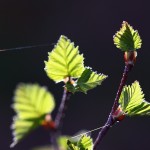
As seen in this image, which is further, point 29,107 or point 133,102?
point 133,102

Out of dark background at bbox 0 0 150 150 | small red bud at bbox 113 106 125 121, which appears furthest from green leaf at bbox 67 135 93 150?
dark background at bbox 0 0 150 150

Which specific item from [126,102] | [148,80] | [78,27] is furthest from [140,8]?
[126,102]

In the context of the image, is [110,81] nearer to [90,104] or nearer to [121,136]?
[90,104]

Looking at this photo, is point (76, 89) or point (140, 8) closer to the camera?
point (76, 89)

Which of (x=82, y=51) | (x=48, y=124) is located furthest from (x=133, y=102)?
(x=82, y=51)

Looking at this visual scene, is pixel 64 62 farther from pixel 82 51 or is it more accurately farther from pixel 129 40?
pixel 82 51

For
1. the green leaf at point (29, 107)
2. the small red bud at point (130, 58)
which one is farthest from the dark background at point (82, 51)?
the green leaf at point (29, 107)

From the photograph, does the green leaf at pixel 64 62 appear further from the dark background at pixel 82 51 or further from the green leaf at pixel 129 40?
the dark background at pixel 82 51
